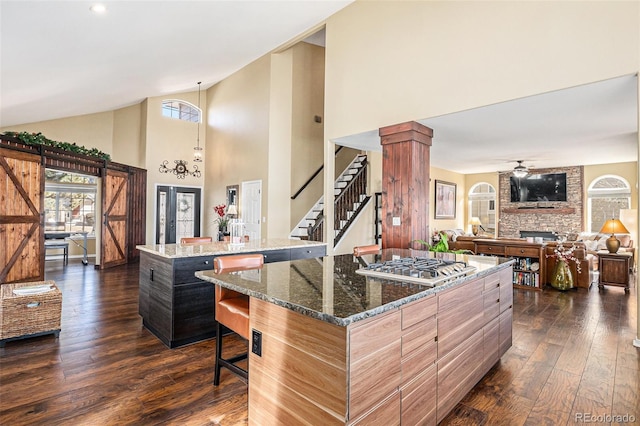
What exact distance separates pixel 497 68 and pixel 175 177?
8553mm

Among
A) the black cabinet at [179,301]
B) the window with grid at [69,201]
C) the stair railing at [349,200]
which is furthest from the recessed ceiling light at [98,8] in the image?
the window with grid at [69,201]

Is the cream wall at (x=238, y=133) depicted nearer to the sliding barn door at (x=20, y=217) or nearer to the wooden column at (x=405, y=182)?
the wooden column at (x=405, y=182)

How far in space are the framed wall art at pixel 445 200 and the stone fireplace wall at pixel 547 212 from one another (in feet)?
4.71

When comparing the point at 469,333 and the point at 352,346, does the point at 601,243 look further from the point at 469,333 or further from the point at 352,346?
the point at 352,346

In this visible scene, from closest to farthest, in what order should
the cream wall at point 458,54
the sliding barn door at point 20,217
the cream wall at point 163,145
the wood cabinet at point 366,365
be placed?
1. the wood cabinet at point 366,365
2. the cream wall at point 458,54
3. the sliding barn door at point 20,217
4. the cream wall at point 163,145

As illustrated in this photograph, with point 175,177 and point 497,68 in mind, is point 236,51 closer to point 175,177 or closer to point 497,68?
point 175,177

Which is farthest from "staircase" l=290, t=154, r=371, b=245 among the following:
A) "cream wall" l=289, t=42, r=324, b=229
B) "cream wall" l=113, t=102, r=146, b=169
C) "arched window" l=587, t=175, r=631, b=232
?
"arched window" l=587, t=175, r=631, b=232

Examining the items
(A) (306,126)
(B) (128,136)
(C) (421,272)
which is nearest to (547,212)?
(A) (306,126)

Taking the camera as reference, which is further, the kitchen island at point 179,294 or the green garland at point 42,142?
the green garland at point 42,142

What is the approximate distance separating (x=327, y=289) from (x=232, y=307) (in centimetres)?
81

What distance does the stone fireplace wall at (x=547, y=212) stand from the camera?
942 cm

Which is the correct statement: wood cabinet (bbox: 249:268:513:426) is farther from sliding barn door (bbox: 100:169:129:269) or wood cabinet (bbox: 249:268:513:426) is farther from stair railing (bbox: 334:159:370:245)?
sliding barn door (bbox: 100:169:129:269)

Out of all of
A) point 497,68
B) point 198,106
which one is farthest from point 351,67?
point 198,106

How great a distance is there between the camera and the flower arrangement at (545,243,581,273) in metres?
5.78
